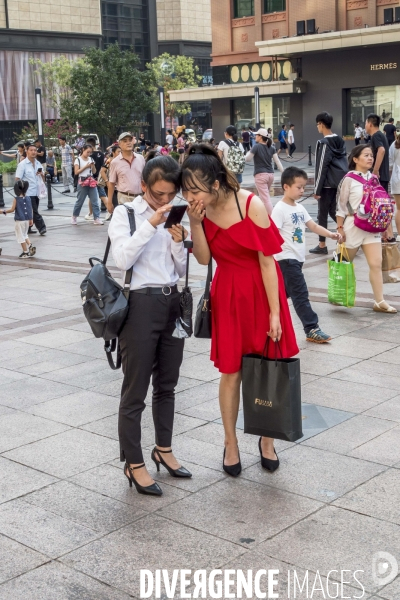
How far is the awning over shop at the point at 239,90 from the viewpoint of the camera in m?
44.3

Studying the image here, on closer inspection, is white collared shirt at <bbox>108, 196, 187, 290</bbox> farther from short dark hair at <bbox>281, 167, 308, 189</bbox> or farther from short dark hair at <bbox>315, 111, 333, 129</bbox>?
short dark hair at <bbox>315, 111, 333, 129</bbox>

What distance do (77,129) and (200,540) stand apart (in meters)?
37.0

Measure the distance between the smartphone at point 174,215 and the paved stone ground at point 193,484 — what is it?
4.91ft

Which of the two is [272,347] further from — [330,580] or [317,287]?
[317,287]

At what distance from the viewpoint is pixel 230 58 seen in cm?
4925

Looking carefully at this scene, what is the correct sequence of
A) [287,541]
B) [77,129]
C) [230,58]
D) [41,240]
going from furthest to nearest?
[230,58] → [77,129] → [41,240] → [287,541]

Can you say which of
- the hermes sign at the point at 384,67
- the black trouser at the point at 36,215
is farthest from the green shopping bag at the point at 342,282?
the hermes sign at the point at 384,67

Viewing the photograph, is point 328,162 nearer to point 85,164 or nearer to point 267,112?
point 85,164

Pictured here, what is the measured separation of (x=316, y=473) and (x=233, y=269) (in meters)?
1.28

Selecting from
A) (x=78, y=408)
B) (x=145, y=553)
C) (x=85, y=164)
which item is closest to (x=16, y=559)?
(x=145, y=553)

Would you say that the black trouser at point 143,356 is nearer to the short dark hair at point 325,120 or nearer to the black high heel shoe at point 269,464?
the black high heel shoe at point 269,464

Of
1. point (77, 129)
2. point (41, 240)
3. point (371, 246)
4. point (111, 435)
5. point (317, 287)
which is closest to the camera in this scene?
point (111, 435)

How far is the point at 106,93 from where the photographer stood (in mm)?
36938

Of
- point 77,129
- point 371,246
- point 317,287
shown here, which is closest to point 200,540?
point 371,246
